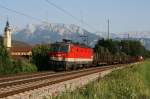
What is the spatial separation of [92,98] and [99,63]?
57.9 m

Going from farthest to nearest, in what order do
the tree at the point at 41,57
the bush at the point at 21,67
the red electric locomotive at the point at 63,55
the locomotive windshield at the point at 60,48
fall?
the tree at the point at 41,57 → the locomotive windshield at the point at 60,48 → the red electric locomotive at the point at 63,55 → the bush at the point at 21,67

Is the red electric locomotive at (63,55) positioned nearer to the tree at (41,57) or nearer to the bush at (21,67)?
the bush at (21,67)

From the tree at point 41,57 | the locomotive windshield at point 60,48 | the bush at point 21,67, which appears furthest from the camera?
the tree at point 41,57

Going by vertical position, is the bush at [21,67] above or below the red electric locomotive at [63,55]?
below

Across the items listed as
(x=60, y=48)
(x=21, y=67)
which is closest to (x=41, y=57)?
(x=60, y=48)

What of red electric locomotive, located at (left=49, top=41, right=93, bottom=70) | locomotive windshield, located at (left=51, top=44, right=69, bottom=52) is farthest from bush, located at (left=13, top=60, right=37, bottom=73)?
locomotive windshield, located at (left=51, top=44, right=69, bottom=52)

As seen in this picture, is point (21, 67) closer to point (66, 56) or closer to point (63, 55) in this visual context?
point (63, 55)

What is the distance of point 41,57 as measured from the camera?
1972 inches

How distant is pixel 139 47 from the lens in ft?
579

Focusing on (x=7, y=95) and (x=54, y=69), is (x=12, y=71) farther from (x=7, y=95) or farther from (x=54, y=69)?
(x=7, y=95)

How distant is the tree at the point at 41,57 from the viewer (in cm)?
4988

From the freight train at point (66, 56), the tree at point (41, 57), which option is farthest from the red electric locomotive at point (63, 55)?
the tree at point (41, 57)

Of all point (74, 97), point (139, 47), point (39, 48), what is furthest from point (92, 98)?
point (139, 47)

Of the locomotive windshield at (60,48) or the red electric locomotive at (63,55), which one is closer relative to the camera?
the red electric locomotive at (63,55)
